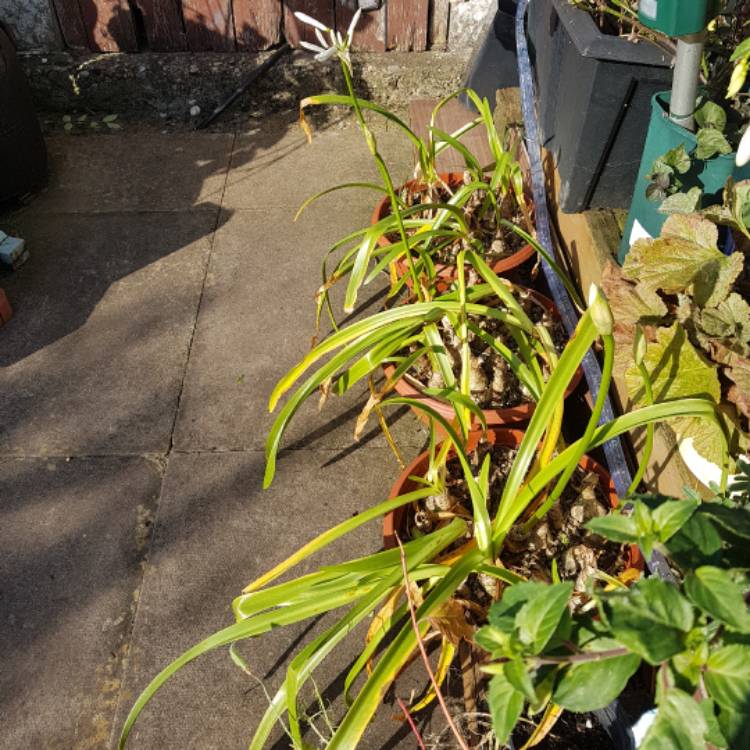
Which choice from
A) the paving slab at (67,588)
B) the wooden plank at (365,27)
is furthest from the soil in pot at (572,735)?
the wooden plank at (365,27)

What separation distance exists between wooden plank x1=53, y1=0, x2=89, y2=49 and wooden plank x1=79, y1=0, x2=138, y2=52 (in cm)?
2

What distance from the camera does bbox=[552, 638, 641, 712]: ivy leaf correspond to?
78cm

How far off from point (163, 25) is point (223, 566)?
287 cm

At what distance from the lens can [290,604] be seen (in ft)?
4.54

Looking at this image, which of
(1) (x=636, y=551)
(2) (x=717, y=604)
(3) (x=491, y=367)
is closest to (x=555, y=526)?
(1) (x=636, y=551)

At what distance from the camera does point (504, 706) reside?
790 millimetres

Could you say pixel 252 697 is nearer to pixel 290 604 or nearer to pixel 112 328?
pixel 290 604

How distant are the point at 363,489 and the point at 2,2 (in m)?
3.12

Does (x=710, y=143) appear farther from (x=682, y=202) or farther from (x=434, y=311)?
(x=434, y=311)

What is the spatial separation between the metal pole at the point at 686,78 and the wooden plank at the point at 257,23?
8.19ft

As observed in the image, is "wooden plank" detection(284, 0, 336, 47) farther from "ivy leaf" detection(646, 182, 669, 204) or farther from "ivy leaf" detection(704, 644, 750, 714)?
"ivy leaf" detection(704, 644, 750, 714)

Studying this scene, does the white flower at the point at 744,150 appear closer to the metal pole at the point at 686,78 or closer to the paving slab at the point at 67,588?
the metal pole at the point at 686,78

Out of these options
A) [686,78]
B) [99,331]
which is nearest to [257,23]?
[99,331]

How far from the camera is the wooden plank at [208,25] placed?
3572mm
